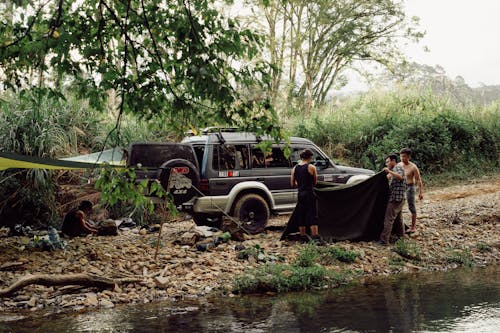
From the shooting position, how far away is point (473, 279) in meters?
8.35

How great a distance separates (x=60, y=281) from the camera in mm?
7238

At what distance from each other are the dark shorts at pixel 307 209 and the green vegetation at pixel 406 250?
1.47 m

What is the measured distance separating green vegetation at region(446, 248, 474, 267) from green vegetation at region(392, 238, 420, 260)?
565 mm

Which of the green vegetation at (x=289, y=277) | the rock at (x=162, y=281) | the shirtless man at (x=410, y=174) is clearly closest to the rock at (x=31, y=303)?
the rock at (x=162, y=281)

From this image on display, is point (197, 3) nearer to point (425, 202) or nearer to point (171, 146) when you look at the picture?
point (171, 146)

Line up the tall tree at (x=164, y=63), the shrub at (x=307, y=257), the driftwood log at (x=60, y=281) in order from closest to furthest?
the tall tree at (x=164, y=63), the driftwood log at (x=60, y=281), the shrub at (x=307, y=257)

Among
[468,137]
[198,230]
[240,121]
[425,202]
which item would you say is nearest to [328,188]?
[198,230]

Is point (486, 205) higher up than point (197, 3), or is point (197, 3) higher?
point (197, 3)

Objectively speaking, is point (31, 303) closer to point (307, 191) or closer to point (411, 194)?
point (307, 191)

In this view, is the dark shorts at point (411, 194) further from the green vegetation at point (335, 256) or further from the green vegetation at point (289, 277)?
the green vegetation at point (289, 277)

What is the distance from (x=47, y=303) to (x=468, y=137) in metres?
16.8

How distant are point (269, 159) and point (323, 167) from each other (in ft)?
4.15

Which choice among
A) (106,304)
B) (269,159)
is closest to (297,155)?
(269,159)

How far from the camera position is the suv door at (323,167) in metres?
11.9
